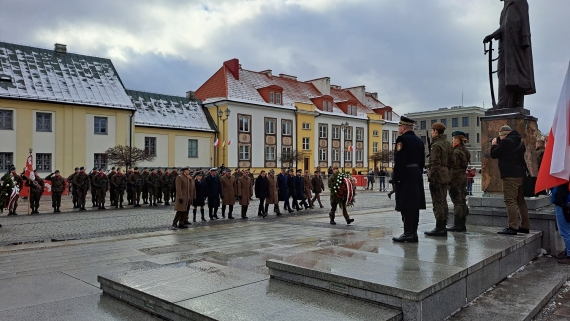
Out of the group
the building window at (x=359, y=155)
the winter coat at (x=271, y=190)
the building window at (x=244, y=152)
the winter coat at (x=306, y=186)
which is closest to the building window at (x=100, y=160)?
the building window at (x=244, y=152)

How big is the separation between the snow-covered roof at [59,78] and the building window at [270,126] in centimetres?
1646

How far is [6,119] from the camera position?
3123 cm

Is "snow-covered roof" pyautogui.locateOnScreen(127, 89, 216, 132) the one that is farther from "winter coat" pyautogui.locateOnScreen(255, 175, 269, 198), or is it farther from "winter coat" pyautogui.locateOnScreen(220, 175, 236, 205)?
"winter coat" pyautogui.locateOnScreen(220, 175, 236, 205)

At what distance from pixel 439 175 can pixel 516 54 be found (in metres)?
4.07

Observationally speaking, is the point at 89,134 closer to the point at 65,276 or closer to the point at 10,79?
the point at 10,79

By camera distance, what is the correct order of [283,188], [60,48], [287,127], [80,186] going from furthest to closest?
[287,127] → [60,48] → [80,186] → [283,188]

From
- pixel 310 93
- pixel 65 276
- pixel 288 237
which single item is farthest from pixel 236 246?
pixel 310 93

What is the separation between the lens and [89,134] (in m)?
35.0

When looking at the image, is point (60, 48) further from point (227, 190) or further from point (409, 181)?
point (409, 181)

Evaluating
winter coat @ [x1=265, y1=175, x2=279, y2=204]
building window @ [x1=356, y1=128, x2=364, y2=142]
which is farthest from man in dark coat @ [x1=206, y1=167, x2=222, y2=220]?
building window @ [x1=356, y1=128, x2=364, y2=142]

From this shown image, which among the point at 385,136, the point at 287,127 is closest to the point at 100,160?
the point at 287,127

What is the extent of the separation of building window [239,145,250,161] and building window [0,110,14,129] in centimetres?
2146

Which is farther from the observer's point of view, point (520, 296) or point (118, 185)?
point (118, 185)

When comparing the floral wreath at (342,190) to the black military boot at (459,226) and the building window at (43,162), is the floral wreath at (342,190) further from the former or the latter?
the building window at (43,162)
